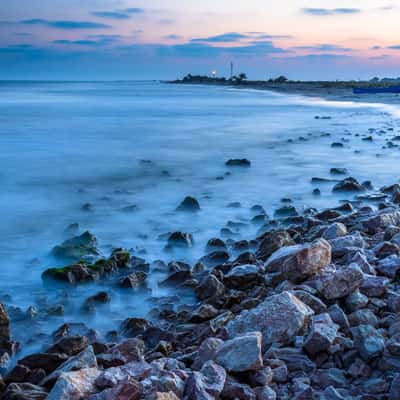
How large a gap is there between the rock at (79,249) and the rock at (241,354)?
3.03 metres

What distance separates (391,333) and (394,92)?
4719cm

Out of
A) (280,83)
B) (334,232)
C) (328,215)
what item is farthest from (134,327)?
(280,83)

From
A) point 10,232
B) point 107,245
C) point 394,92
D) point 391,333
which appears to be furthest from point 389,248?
point 394,92

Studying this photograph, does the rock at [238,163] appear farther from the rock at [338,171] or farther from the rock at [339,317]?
the rock at [339,317]

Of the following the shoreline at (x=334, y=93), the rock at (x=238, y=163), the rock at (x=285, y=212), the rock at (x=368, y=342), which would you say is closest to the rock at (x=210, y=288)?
the rock at (x=368, y=342)

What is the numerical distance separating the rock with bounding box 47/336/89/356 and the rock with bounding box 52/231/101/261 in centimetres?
194

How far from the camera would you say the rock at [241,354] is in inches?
98.7

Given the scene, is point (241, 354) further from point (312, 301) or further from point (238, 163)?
point (238, 163)

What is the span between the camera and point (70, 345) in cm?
345

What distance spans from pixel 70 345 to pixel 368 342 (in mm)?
1818

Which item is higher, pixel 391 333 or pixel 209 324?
pixel 391 333

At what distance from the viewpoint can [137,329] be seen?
12.6ft

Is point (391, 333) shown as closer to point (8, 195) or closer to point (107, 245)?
point (107, 245)

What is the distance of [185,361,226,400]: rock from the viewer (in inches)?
90.2
